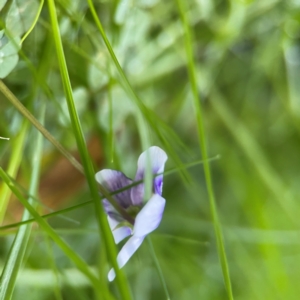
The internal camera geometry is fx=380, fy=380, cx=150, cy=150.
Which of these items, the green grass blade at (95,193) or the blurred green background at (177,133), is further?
the blurred green background at (177,133)

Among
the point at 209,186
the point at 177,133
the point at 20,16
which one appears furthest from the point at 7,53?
the point at 177,133

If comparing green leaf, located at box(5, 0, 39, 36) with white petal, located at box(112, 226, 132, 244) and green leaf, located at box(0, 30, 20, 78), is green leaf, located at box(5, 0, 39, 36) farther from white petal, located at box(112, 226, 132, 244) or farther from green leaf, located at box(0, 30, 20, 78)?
white petal, located at box(112, 226, 132, 244)

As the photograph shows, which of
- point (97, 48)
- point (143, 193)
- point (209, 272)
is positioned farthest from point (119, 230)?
point (209, 272)

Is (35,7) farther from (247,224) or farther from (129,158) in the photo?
(247,224)

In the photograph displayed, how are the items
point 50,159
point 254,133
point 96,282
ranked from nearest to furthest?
point 96,282
point 50,159
point 254,133

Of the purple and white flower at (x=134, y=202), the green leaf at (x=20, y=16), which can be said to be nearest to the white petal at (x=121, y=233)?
the purple and white flower at (x=134, y=202)

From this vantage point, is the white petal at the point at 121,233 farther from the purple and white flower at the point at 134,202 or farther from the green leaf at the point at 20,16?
the green leaf at the point at 20,16

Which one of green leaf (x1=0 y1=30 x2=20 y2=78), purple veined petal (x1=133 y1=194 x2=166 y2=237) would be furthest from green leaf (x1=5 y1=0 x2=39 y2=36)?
purple veined petal (x1=133 y1=194 x2=166 y2=237)
